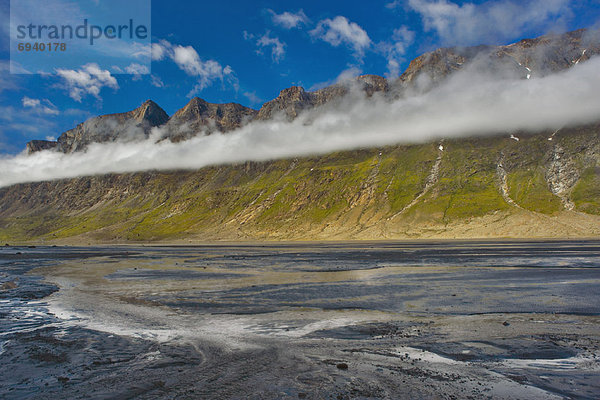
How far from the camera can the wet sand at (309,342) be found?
1273 cm

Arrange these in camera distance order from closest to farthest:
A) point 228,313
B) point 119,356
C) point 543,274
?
1. point 119,356
2. point 228,313
3. point 543,274

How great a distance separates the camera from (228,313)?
26672 mm

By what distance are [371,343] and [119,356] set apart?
1130 centimetres

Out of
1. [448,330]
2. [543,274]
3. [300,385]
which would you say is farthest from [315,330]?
[543,274]

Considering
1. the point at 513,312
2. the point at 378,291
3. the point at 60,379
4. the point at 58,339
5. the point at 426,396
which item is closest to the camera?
the point at 426,396

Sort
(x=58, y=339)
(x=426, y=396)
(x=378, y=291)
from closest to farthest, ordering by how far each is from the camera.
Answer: (x=426, y=396)
(x=58, y=339)
(x=378, y=291)

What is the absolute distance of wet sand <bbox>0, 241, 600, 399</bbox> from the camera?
41.8 feet

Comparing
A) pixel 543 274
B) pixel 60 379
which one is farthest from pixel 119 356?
pixel 543 274

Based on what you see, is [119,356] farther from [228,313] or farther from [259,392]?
[228,313]

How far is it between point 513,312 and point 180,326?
20.8m

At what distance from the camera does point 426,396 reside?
11.7 metres

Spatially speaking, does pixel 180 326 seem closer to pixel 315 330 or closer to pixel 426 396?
pixel 315 330

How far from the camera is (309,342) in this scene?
61.3ft

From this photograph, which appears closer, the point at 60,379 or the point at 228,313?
the point at 60,379
